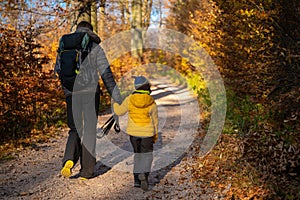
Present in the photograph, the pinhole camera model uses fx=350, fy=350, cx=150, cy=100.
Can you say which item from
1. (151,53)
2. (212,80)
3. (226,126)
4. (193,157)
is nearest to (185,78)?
(151,53)

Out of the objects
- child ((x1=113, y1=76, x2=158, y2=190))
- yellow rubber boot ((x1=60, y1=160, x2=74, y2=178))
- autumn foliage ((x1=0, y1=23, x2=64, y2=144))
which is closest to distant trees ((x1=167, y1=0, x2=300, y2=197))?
child ((x1=113, y1=76, x2=158, y2=190))

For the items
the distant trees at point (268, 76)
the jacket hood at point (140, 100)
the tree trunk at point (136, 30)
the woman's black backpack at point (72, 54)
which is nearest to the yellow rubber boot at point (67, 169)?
the woman's black backpack at point (72, 54)

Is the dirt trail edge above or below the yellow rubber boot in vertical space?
below

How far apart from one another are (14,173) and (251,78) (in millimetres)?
4752

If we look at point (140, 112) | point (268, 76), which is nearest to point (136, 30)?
point (268, 76)

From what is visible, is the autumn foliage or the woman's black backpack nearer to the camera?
the woman's black backpack

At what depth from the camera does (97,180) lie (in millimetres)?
5473

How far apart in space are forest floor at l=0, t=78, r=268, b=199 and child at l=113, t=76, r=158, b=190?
1.18ft

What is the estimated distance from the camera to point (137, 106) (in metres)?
5.01

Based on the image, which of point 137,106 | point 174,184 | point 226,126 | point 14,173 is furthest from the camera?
point 226,126

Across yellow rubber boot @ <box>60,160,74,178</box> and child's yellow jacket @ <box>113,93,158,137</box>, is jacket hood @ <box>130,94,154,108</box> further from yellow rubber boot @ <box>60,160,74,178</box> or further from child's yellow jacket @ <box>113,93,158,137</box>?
yellow rubber boot @ <box>60,160,74,178</box>

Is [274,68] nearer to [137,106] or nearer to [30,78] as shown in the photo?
[137,106]

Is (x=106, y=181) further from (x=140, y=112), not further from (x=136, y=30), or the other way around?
(x=136, y=30)

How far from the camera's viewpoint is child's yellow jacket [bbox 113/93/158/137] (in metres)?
5.00
